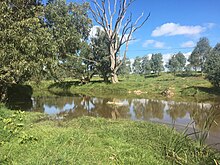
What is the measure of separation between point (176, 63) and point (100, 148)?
209 feet

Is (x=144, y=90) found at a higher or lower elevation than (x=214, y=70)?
lower

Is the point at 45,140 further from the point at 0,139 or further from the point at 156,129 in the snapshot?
the point at 156,129

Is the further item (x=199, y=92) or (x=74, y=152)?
(x=199, y=92)

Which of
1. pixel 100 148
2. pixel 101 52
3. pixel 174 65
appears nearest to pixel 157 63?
pixel 174 65

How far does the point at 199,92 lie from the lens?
28.3 meters

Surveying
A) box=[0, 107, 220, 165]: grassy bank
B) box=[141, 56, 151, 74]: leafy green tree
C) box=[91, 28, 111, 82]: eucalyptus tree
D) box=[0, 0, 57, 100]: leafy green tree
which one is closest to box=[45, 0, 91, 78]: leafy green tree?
box=[91, 28, 111, 82]: eucalyptus tree

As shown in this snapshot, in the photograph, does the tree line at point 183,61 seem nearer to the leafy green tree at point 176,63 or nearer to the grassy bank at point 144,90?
the leafy green tree at point 176,63

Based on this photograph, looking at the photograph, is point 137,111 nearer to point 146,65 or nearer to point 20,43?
point 20,43

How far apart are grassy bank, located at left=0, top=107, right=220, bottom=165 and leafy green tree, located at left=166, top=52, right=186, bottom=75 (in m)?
61.1

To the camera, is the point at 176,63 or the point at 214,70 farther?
the point at 176,63

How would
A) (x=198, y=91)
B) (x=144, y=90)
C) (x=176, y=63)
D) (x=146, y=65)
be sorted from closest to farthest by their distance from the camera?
(x=198, y=91), (x=144, y=90), (x=176, y=63), (x=146, y=65)

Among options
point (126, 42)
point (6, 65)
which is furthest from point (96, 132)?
point (126, 42)

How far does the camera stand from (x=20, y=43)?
1300 centimetres

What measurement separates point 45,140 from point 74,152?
59.9 inches
